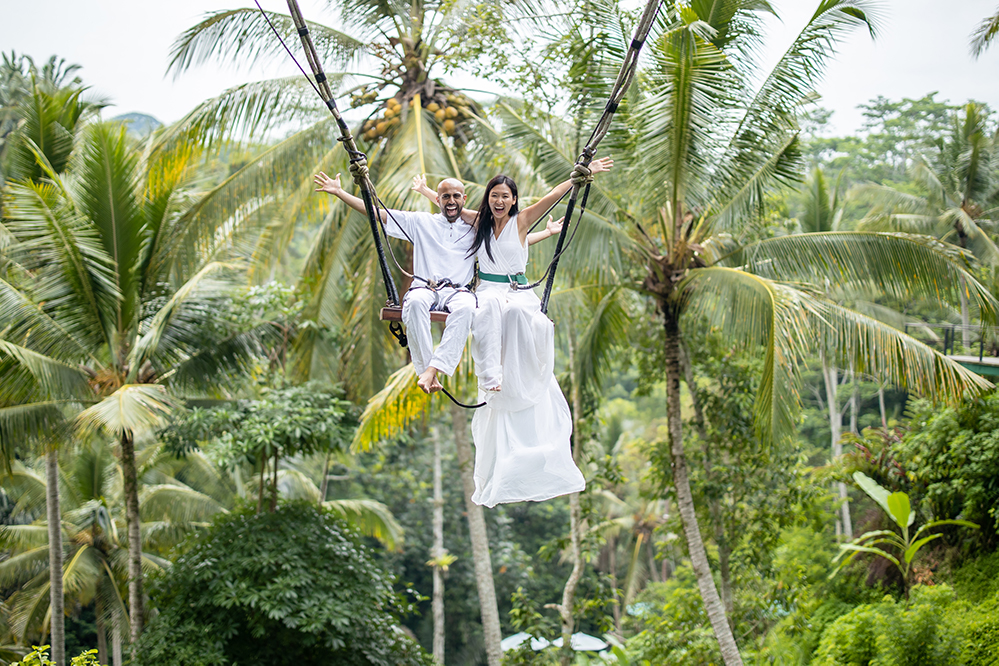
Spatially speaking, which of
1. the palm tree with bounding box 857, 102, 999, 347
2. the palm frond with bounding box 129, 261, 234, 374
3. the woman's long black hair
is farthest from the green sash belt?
the palm tree with bounding box 857, 102, 999, 347

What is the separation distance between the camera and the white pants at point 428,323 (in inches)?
151

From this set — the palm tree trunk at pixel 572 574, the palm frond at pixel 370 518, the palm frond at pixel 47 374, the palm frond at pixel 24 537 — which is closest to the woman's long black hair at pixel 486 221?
the palm tree trunk at pixel 572 574

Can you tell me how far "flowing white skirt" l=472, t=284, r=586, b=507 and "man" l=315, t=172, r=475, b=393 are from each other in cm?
12

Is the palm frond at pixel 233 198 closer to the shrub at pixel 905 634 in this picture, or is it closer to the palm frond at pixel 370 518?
the palm frond at pixel 370 518

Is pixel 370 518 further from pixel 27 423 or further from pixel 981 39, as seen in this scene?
pixel 981 39

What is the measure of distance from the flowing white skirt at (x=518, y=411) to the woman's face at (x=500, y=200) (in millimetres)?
407

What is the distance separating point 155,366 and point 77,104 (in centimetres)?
415

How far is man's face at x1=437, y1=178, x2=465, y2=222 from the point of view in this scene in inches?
165

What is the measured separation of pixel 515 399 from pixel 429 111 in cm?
681

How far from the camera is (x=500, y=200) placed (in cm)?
402

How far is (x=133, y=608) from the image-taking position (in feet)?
29.6

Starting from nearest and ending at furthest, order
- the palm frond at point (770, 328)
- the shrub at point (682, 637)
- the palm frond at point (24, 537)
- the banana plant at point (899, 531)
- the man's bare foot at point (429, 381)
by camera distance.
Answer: the man's bare foot at point (429, 381) → the palm frond at point (770, 328) → the shrub at point (682, 637) → the banana plant at point (899, 531) → the palm frond at point (24, 537)

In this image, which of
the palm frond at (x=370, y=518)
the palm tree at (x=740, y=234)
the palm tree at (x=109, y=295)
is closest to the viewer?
the palm tree at (x=740, y=234)

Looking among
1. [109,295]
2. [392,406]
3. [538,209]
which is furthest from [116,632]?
[538,209]
